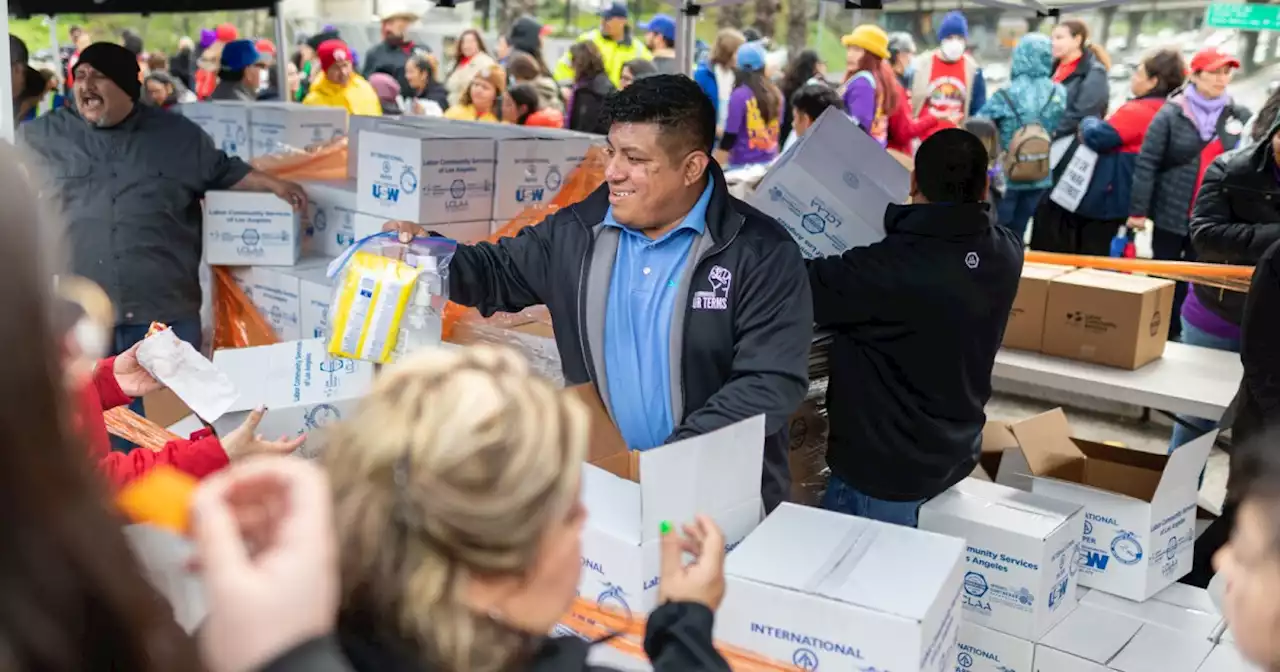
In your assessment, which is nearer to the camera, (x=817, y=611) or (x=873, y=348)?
(x=817, y=611)

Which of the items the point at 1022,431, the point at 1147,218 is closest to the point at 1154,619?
the point at 1022,431

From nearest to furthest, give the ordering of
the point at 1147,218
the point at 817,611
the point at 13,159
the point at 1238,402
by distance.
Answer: the point at 13,159, the point at 817,611, the point at 1238,402, the point at 1147,218

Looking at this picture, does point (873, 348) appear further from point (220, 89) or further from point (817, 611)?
point (220, 89)

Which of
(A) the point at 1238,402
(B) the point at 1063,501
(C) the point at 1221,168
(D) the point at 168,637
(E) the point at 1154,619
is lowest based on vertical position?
Answer: (E) the point at 1154,619

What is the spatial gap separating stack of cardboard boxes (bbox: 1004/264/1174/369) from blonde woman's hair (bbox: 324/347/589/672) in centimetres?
313

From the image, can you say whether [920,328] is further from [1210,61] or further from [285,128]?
[1210,61]

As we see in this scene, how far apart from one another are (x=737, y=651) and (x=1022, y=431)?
1.72 m

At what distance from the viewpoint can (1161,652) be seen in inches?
101

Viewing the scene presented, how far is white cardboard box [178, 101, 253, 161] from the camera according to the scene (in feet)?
16.6

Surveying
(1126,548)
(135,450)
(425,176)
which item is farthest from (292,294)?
(1126,548)

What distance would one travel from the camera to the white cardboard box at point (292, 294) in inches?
148

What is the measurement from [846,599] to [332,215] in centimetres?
291

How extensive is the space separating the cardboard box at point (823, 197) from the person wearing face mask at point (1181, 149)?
131 inches

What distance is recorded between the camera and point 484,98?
695 cm
